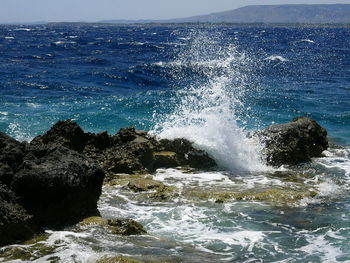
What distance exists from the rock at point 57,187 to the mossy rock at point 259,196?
2.24 m

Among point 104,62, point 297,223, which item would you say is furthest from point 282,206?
point 104,62

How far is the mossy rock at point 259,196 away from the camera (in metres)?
9.34

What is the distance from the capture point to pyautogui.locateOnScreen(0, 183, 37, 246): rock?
6.71 metres

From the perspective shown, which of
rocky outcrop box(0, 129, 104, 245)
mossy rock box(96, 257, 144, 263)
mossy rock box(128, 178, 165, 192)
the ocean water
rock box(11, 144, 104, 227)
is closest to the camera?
mossy rock box(96, 257, 144, 263)

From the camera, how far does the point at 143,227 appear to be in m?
7.93

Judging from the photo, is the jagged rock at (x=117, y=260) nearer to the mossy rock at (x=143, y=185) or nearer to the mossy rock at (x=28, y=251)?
the mossy rock at (x=28, y=251)

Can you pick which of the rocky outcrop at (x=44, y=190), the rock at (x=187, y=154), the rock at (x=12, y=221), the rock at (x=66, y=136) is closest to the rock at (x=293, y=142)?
the rock at (x=187, y=154)

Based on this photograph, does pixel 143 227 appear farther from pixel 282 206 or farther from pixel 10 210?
pixel 282 206

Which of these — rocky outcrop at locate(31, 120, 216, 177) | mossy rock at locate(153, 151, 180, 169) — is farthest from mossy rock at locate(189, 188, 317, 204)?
mossy rock at locate(153, 151, 180, 169)

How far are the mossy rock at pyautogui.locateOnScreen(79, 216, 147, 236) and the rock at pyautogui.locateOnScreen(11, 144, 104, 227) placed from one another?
236mm

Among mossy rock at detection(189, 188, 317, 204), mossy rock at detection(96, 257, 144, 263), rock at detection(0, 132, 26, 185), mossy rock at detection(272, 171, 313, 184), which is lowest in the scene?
mossy rock at detection(272, 171, 313, 184)

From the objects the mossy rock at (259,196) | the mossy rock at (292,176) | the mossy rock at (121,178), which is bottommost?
the mossy rock at (292,176)

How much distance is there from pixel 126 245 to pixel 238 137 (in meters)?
6.72

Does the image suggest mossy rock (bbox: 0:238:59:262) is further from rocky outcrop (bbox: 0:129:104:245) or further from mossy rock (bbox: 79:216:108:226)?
mossy rock (bbox: 79:216:108:226)
